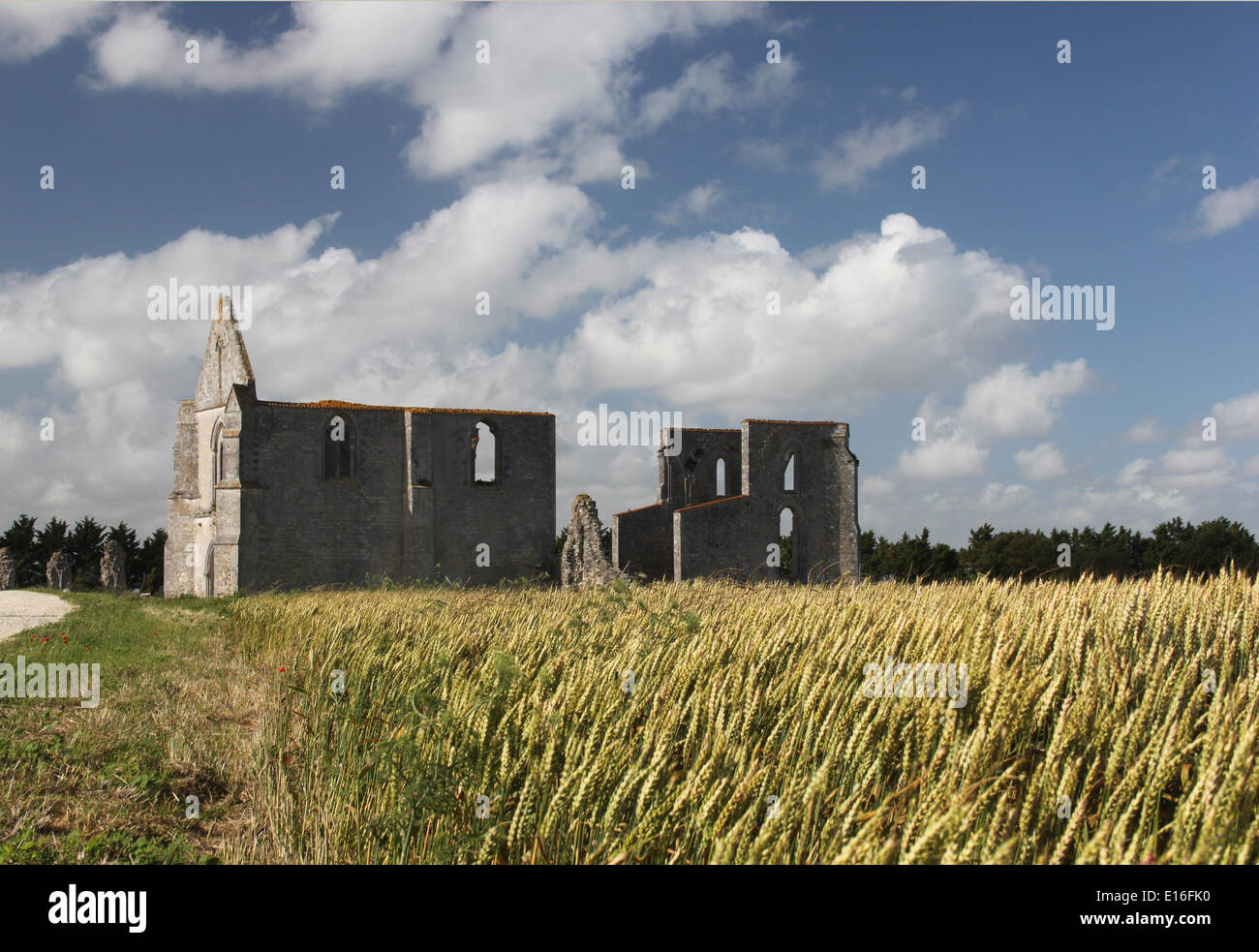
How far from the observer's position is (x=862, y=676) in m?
4.36

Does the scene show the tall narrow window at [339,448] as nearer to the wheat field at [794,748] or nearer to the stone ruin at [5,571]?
the stone ruin at [5,571]

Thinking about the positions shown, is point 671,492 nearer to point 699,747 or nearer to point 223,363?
point 223,363

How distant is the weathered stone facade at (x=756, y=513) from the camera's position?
83.3ft

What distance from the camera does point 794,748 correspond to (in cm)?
332

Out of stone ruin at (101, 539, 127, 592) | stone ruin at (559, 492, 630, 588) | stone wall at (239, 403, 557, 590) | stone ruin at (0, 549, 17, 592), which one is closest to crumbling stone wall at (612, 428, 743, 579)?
stone ruin at (559, 492, 630, 588)

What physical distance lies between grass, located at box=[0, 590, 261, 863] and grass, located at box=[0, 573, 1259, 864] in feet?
0.08

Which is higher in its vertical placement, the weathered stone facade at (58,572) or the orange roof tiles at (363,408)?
the orange roof tiles at (363,408)

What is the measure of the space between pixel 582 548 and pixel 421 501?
197 inches

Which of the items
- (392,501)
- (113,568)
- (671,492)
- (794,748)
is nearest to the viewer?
(794,748)

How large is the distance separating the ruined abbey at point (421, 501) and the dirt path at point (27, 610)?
4454 millimetres

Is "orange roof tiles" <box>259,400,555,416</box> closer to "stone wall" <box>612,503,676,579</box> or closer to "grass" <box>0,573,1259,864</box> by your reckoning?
"stone wall" <box>612,503,676,579</box>

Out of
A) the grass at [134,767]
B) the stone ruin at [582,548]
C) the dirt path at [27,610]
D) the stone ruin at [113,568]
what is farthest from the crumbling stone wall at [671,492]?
the stone ruin at [113,568]

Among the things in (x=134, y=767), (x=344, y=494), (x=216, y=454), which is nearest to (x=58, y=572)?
(x=216, y=454)
